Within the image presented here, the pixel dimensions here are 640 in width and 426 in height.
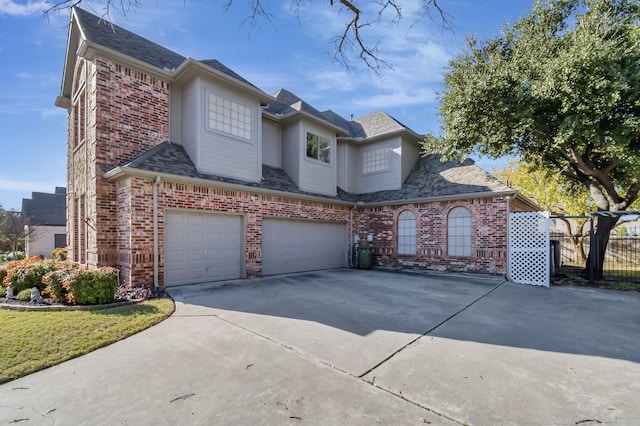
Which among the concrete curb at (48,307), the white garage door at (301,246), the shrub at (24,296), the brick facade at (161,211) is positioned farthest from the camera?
the white garage door at (301,246)

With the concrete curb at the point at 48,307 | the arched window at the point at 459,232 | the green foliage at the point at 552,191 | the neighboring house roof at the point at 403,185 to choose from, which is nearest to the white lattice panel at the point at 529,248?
the neighboring house roof at the point at 403,185

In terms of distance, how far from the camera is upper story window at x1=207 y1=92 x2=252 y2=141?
29.5 ft

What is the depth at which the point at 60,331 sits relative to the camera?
14.7 feet

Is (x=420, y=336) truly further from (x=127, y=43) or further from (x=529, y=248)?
(x=127, y=43)

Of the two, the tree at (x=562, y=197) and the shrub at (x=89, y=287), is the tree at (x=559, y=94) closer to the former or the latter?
the tree at (x=562, y=197)

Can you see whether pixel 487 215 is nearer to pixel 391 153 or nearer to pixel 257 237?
pixel 391 153

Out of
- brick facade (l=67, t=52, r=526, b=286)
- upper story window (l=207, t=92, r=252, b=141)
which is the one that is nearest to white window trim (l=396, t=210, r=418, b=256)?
brick facade (l=67, t=52, r=526, b=286)

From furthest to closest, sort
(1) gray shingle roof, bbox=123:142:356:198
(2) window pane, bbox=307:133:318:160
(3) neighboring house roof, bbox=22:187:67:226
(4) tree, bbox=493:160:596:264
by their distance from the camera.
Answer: (3) neighboring house roof, bbox=22:187:67:226 < (4) tree, bbox=493:160:596:264 < (2) window pane, bbox=307:133:318:160 < (1) gray shingle roof, bbox=123:142:356:198

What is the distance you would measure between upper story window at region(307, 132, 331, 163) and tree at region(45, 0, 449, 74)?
6.85m

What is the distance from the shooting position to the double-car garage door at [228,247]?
791 centimetres

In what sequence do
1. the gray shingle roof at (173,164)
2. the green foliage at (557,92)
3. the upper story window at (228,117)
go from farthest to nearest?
1. the upper story window at (228,117)
2. the green foliage at (557,92)
3. the gray shingle roof at (173,164)

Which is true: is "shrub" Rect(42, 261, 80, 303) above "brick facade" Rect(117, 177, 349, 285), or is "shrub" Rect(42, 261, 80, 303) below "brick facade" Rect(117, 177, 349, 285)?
below

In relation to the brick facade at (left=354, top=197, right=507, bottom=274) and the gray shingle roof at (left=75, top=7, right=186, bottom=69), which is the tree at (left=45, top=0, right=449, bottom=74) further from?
the brick facade at (left=354, top=197, right=507, bottom=274)

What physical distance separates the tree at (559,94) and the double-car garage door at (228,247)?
20.4 feet
